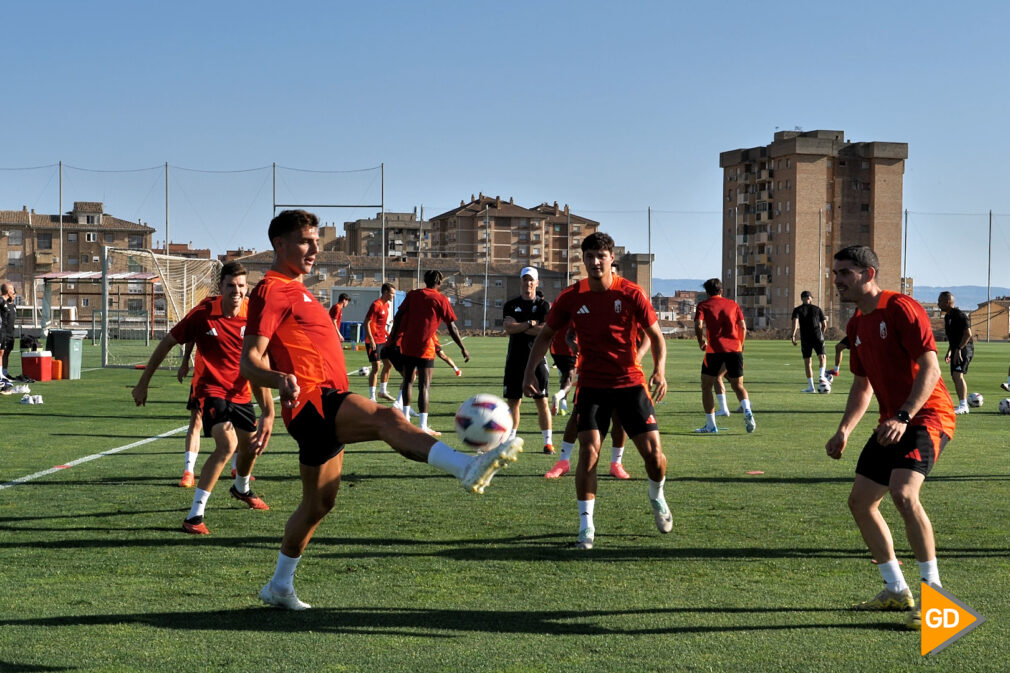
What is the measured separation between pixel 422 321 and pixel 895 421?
9.80 metres

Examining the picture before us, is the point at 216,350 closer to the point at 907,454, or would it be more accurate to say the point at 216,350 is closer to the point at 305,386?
the point at 305,386

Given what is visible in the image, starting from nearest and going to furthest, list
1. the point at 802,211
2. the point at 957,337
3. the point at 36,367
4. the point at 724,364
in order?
the point at 724,364 < the point at 957,337 < the point at 36,367 < the point at 802,211

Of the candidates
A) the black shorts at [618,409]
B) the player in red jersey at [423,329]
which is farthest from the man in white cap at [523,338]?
the black shorts at [618,409]

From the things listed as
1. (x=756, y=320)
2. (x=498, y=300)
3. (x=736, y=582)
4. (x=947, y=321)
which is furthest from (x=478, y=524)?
(x=498, y=300)

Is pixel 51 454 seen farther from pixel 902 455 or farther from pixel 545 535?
pixel 902 455

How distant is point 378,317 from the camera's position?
22078 mm

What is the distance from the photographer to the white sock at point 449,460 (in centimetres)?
497

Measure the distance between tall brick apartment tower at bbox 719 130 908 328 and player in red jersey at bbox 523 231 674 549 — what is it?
4031 inches

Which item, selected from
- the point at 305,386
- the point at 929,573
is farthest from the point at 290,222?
the point at 929,573

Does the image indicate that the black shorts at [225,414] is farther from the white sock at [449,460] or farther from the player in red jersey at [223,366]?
the white sock at [449,460]

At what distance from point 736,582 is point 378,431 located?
248cm

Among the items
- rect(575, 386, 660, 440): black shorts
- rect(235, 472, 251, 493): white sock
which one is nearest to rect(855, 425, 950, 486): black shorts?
rect(575, 386, 660, 440): black shorts

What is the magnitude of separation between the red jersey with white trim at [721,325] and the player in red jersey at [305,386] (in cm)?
1071

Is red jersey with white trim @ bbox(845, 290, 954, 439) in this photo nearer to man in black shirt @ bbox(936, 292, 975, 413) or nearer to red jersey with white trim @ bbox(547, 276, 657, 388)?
red jersey with white trim @ bbox(547, 276, 657, 388)
